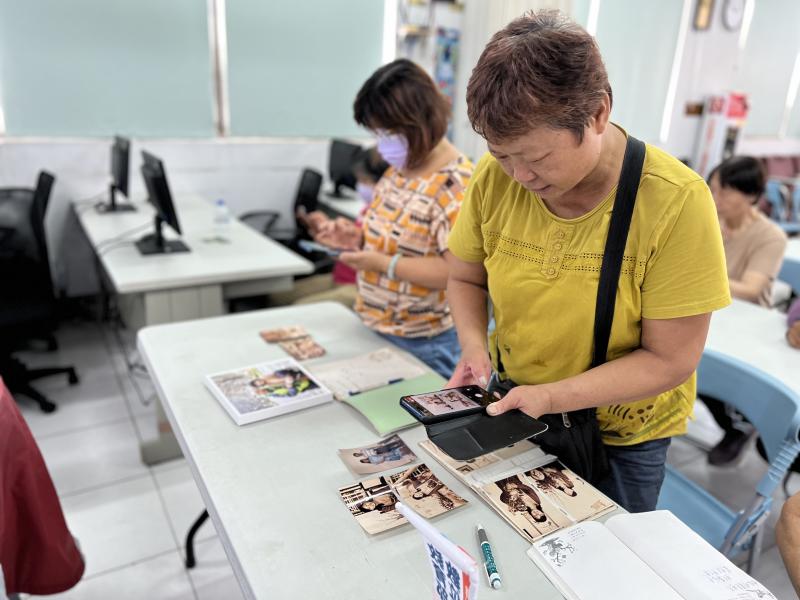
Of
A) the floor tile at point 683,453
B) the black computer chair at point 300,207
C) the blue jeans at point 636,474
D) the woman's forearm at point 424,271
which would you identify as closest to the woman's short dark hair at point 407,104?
the woman's forearm at point 424,271

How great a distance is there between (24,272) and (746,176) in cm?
324

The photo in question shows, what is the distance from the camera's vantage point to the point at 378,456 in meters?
1.13

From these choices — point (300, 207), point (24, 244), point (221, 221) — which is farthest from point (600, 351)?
point (300, 207)

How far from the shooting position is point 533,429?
3.14ft

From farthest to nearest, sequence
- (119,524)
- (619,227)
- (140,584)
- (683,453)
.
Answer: (683,453), (119,524), (140,584), (619,227)

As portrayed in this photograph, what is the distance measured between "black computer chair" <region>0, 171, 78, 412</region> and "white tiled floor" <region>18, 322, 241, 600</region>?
0.24 m

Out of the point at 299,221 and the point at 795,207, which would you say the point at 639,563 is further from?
the point at 795,207

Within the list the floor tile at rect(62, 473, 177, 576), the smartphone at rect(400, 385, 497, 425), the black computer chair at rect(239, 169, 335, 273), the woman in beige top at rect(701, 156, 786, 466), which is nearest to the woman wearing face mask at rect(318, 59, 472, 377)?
the smartphone at rect(400, 385, 497, 425)

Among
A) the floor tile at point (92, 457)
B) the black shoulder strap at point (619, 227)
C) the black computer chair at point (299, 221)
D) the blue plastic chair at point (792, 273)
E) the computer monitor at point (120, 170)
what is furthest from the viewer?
the black computer chair at point (299, 221)

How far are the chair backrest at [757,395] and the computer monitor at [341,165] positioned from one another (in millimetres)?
3007

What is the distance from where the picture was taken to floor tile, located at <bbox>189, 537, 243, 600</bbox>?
1.78 meters

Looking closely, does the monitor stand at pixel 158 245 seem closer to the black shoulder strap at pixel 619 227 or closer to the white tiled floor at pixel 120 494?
the white tiled floor at pixel 120 494

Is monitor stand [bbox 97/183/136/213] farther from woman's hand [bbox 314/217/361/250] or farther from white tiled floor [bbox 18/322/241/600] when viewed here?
woman's hand [bbox 314/217/361/250]

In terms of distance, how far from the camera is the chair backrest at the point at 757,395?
4.38 ft
